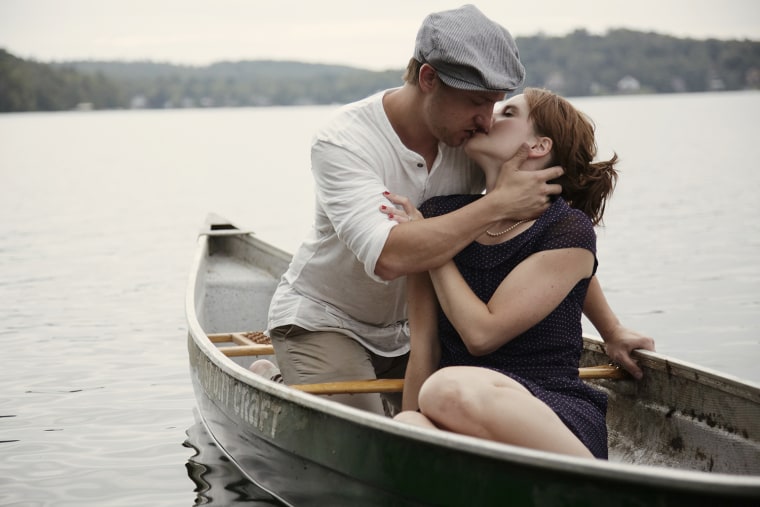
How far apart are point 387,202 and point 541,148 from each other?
654 mm

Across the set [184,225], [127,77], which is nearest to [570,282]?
[184,225]

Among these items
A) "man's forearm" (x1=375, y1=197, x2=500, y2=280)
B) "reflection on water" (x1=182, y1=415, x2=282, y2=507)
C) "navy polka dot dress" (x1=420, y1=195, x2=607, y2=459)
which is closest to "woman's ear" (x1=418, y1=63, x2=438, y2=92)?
"man's forearm" (x1=375, y1=197, x2=500, y2=280)

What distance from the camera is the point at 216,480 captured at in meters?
6.53

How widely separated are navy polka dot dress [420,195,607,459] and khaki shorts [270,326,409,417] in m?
0.82

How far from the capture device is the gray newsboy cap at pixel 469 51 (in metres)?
4.07

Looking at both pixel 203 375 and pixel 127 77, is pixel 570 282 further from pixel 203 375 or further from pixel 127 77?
pixel 127 77

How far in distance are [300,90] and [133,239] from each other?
10631 centimetres

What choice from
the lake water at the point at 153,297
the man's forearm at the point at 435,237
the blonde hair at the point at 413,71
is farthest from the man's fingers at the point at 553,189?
the lake water at the point at 153,297

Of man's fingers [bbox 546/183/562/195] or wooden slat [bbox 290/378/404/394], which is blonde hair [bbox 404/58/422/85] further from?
wooden slat [bbox 290/378/404/394]

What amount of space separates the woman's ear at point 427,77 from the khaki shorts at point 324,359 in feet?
4.09

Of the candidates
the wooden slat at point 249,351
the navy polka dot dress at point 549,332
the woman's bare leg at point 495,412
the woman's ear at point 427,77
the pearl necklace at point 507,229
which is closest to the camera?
the woman's bare leg at point 495,412

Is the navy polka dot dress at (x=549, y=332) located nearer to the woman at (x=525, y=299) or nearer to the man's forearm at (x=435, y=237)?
the woman at (x=525, y=299)

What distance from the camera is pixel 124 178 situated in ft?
127

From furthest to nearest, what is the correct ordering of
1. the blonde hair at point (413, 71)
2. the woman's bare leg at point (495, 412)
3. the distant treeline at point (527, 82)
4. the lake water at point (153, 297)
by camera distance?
the distant treeline at point (527, 82), the lake water at point (153, 297), the blonde hair at point (413, 71), the woman's bare leg at point (495, 412)
